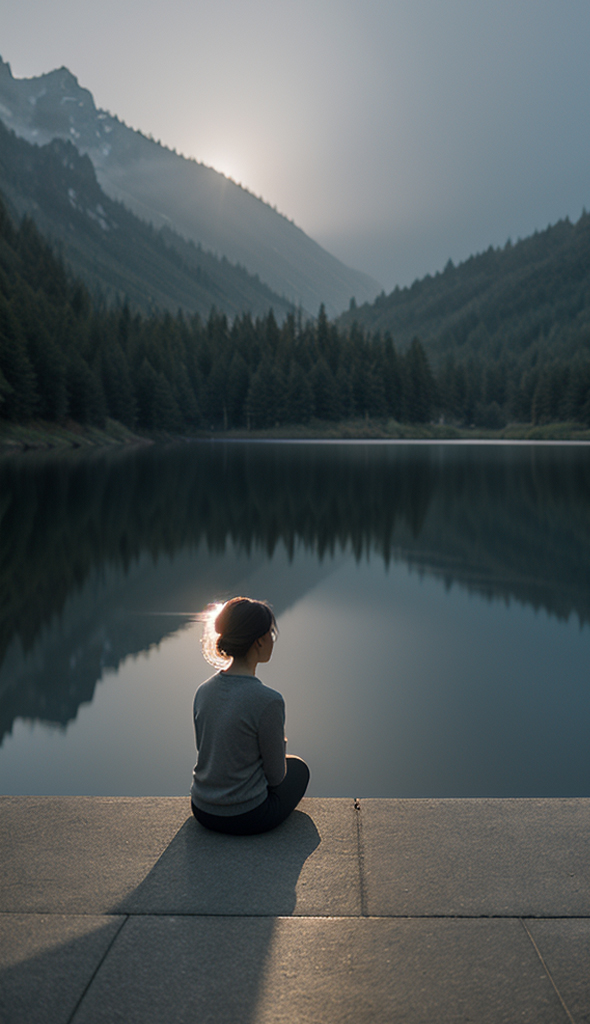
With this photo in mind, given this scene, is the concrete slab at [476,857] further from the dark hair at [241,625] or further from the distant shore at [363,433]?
the distant shore at [363,433]

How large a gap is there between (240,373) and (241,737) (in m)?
136

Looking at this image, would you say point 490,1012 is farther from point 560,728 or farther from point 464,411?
point 464,411

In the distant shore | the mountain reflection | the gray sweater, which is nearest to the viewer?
the gray sweater

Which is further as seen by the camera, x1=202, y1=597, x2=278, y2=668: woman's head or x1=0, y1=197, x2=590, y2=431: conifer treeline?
x1=0, y1=197, x2=590, y2=431: conifer treeline

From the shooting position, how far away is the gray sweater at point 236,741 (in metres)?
4.36

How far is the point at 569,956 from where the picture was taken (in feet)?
10.6

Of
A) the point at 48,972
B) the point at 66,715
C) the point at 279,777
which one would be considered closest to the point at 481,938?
the point at 279,777

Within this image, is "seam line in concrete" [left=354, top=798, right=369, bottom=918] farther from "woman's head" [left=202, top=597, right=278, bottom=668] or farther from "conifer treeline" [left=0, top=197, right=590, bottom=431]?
"conifer treeline" [left=0, top=197, right=590, bottom=431]

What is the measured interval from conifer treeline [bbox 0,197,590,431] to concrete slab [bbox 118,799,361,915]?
3686 inches

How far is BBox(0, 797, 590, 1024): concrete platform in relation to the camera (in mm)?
2984

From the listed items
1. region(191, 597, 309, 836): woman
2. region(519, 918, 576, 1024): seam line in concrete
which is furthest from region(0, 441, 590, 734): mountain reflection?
region(519, 918, 576, 1024): seam line in concrete

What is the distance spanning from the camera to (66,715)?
8508mm

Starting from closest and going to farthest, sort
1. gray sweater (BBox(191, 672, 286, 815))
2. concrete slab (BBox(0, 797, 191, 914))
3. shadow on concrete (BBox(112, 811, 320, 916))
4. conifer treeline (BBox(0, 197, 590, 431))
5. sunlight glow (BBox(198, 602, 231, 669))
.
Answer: shadow on concrete (BBox(112, 811, 320, 916)) → concrete slab (BBox(0, 797, 191, 914)) → gray sweater (BBox(191, 672, 286, 815)) → sunlight glow (BBox(198, 602, 231, 669)) → conifer treeline (BBox(0, 197, 590, 431))

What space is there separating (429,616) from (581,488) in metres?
23.1
